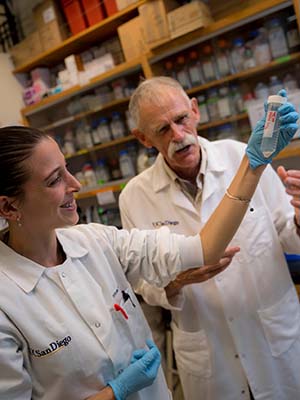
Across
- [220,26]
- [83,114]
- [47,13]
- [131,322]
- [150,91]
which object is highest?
[47,13]

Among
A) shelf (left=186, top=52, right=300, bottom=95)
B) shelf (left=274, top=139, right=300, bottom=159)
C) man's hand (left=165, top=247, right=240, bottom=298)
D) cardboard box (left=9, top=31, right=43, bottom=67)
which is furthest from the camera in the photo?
cardboard box (left=9, top=31, right=43, bottom=67)

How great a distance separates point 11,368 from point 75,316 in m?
0.19

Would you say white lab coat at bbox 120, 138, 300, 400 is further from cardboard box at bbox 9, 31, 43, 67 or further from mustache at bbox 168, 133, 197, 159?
cardboard box at bbox 9, 31, 43, 67

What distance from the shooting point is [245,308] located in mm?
1215

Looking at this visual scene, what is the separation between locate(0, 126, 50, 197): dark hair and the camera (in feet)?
2.83

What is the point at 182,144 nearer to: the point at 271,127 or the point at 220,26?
the point at 271,127

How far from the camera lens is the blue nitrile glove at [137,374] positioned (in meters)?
0.88

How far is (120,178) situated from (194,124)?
175 centimetres

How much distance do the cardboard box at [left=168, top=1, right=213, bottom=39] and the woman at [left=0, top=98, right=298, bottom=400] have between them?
127 centimetres

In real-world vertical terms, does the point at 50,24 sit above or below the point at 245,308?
above

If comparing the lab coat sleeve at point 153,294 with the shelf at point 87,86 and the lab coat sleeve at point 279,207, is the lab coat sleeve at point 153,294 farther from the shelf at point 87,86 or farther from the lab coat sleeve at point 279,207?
the shelf at point 87,86

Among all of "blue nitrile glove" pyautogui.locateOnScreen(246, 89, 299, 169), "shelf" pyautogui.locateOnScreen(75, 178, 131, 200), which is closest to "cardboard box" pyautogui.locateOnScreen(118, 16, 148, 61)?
"shelf" pyautogui.locateOnScreen(75, 178, 131, 200)

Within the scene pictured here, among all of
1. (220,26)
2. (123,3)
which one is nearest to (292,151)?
(220,26)

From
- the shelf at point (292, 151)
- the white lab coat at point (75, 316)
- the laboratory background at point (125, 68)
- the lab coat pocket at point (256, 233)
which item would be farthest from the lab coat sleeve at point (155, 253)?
the shelf at point (292, 151)
